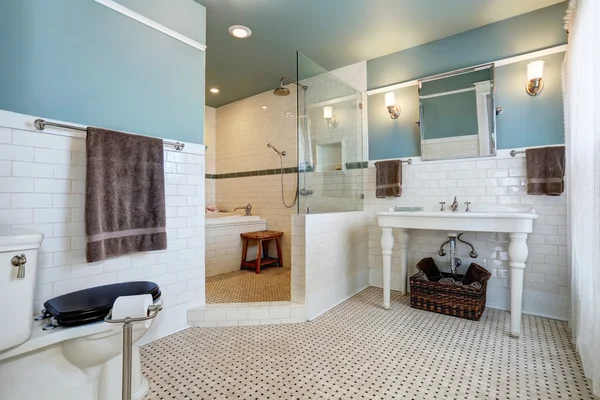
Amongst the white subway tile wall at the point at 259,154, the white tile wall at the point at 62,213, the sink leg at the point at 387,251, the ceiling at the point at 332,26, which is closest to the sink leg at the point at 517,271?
the sink leg at the point at 387,251

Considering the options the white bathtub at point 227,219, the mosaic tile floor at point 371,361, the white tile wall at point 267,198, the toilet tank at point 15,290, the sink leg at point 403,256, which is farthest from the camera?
the white tile wall at point 267,198

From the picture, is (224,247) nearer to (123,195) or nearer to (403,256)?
(123,195)

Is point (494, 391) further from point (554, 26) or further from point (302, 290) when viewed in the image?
A: point (554, 26)

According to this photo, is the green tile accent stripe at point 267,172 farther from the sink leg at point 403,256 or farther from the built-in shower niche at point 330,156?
the sink leg at point 403,256

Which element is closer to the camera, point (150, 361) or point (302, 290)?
point (150, 361)

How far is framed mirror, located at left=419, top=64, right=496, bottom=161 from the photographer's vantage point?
2.39 m

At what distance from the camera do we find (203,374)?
4.85 feet

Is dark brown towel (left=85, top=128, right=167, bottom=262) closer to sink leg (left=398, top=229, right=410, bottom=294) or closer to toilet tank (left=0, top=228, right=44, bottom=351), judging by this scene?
toilet tank (left=0, top=228, right=44, bottom=351)

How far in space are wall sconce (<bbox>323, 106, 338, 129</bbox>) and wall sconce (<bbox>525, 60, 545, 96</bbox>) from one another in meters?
1.56

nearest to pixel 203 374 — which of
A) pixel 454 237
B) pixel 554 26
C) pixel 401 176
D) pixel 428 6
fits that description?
pixel 454 237

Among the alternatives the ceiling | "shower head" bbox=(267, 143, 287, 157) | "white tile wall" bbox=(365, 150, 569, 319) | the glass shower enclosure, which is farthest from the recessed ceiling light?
"white tile wall" bbox=(365, 150, 569, 319)

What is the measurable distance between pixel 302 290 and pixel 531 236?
1877mm

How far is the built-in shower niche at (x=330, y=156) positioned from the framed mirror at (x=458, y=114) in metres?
0.76

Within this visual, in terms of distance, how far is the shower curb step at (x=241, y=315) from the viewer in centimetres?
206
